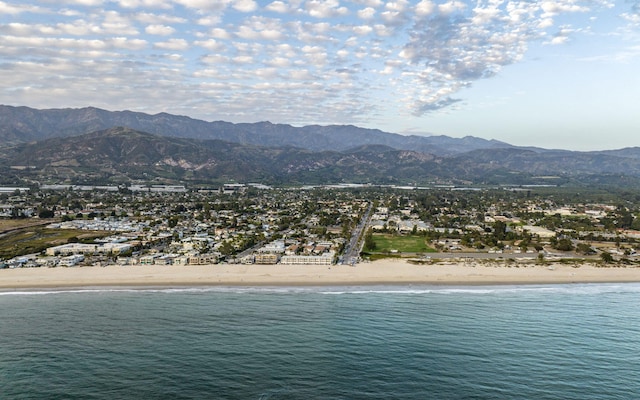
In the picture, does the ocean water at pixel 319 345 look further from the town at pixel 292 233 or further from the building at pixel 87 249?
the building at pixel 87 249

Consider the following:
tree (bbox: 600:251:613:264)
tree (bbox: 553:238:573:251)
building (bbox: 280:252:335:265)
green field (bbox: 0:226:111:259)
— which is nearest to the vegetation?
building (bbox: 280:252:335:265)

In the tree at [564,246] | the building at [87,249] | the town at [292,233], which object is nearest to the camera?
the town at [292,233]

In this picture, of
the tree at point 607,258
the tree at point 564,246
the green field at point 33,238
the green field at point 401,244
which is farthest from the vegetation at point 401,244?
the green field at point 33,238

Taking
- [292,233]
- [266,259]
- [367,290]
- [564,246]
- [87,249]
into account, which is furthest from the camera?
[292,233]

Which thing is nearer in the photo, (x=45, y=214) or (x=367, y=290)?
(x=367, y=290)

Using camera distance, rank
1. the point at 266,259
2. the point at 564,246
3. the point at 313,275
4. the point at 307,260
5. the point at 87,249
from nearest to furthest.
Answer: the point at 313,275 → the point at 307,260 → the point at 266,259 → the point at 87,249 → the point at 564,246

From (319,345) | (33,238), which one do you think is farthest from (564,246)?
(33,238)

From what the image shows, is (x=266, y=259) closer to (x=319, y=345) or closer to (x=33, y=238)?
(x=319, y=345)
